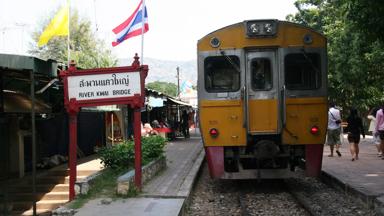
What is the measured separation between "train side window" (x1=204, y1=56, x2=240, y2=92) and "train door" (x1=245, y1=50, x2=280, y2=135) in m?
0.26

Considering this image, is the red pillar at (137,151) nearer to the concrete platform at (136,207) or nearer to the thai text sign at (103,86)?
the thai text sign at (103,86)

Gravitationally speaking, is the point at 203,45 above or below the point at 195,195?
above

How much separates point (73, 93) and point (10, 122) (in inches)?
181

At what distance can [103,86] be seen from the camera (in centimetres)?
990

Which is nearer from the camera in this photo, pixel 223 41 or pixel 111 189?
pixel 111 189

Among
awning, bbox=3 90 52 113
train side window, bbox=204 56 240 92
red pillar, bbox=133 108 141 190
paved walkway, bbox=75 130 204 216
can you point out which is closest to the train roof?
train side window, bbox=204 56 240 92

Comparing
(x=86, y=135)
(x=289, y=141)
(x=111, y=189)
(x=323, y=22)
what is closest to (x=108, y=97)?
(x=111, y=189)

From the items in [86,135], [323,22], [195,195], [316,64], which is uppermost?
[323,22]

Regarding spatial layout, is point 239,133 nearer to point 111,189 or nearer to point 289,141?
point 289,141

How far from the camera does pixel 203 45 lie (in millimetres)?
11328

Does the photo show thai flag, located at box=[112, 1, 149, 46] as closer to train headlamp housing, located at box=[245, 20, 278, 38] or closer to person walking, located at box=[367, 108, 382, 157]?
train headlamp housing, located at box=[245, 20, 278, 38]

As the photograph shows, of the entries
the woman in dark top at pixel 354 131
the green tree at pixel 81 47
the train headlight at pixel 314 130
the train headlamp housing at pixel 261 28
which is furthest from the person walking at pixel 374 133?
the green tree at pixel 81 47

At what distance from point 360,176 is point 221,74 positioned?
12.7 ft

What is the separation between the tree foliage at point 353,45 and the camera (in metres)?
8.77
